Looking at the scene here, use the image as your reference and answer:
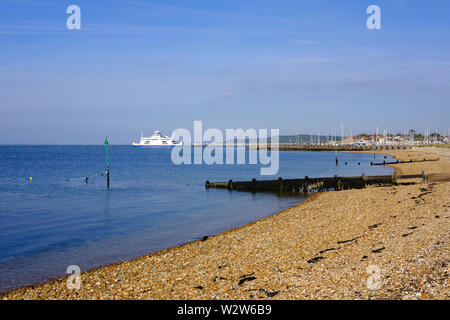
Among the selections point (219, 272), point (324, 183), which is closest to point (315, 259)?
point (219, 272)

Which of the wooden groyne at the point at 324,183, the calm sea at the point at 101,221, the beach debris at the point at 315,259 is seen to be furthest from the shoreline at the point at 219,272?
the wooden groyne at the point at 324,183

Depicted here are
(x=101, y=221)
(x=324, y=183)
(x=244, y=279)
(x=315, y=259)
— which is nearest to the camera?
(x=244, y=279)

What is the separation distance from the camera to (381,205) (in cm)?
1948

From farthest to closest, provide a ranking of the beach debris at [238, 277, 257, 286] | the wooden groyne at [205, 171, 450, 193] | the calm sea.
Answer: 1. the wooden groyne at [205, 171, 450, 193]
2. the calm sea
3. the beach debris at [238, 277, 257, 286]

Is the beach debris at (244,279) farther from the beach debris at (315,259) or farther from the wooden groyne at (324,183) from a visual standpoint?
the wooden groyne at (324,183)

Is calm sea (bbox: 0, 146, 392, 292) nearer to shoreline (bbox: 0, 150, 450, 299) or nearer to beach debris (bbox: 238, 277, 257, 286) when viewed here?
shoreline (bbox: 0, 150, 450, 299)

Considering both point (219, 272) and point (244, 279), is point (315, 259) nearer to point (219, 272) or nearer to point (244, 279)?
point (244, 279)

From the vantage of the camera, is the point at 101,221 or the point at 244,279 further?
the point at 101,221

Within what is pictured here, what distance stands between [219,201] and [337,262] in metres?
20.5

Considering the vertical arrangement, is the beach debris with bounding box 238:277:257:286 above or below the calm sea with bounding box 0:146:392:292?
above

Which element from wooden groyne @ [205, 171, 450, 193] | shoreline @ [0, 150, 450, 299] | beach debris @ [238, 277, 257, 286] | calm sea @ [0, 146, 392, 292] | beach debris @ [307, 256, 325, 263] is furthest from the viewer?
wooden groyne @ [205, 171, 450, 193]

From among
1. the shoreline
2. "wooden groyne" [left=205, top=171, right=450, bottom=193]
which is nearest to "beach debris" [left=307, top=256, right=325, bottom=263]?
the shoreline
